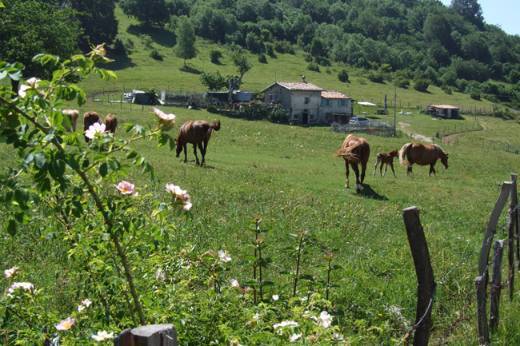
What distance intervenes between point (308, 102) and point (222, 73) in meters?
34.5

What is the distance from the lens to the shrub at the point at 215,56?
116 metres

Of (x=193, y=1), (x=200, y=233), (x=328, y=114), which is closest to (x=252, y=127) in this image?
(x=328, y=114)

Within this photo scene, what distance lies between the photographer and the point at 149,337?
2617 millimetres

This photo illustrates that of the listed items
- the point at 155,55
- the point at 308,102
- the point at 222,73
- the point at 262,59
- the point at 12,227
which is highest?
the point at 262,59

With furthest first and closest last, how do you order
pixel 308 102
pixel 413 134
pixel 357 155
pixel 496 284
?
pixel 308 102, pixel 413 134, pixel 357 155, pixel 496 284

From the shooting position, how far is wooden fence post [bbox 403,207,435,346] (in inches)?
209

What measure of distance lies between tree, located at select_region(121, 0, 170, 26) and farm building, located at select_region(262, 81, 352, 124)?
73826 mm

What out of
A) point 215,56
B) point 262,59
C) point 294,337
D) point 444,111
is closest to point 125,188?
point 294,337

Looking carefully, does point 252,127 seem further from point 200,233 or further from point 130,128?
point 130,128

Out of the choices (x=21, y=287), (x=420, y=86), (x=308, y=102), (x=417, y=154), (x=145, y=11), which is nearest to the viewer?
(x=21, y=287)

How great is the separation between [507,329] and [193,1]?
191733mm

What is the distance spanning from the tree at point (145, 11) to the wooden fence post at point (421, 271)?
5510 inches

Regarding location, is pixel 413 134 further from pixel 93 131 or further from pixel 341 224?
pixel 93 131

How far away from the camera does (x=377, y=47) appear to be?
166 meters
